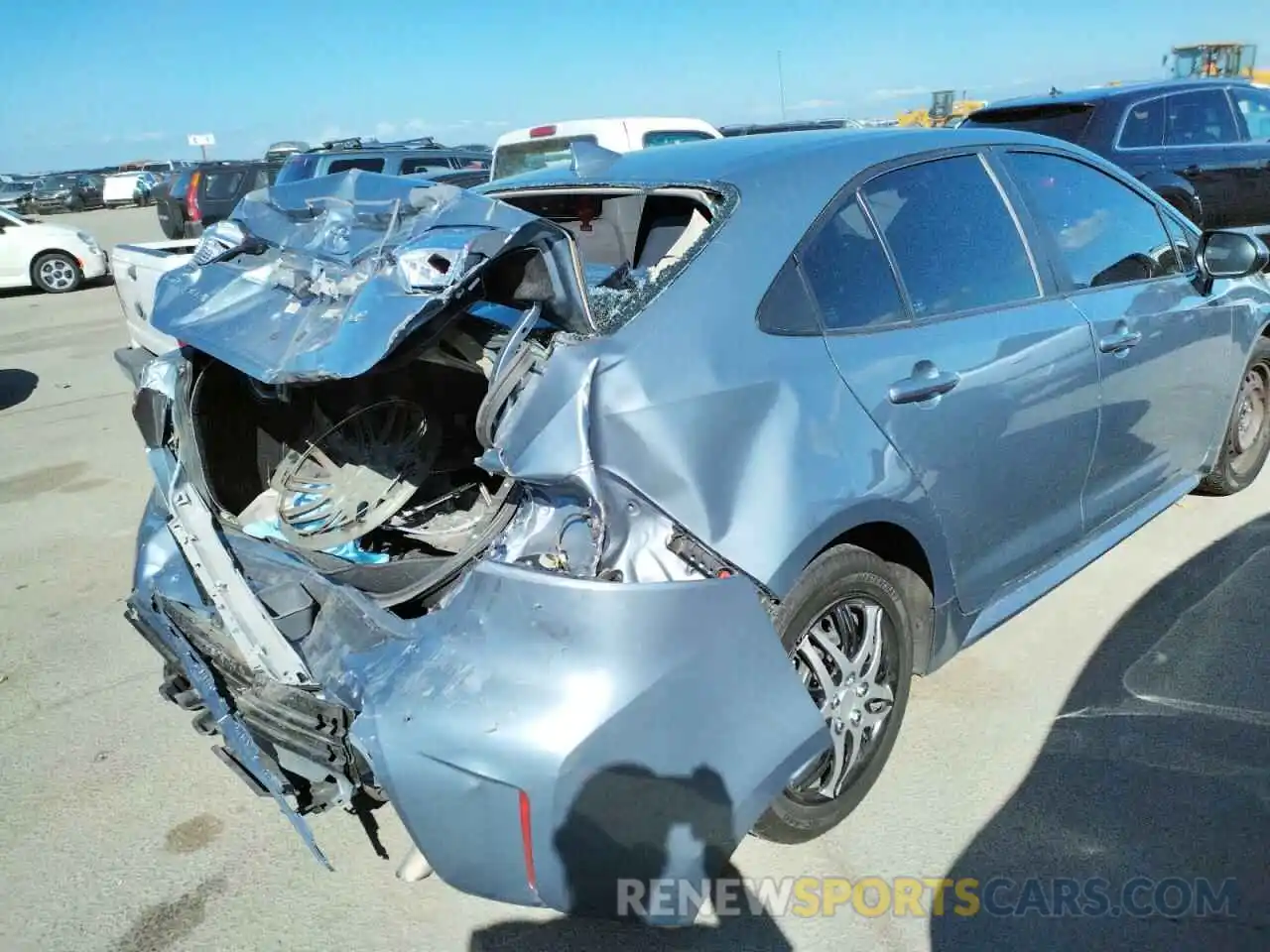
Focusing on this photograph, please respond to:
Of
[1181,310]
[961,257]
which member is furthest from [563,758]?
[1181,310]

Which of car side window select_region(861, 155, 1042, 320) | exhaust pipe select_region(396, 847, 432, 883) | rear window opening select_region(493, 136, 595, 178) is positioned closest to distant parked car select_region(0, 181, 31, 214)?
rear window opening select_region(493, 136, 595, 178)

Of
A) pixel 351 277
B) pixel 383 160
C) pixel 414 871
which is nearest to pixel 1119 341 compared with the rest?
pixel 351 277

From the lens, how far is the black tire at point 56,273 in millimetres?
14664

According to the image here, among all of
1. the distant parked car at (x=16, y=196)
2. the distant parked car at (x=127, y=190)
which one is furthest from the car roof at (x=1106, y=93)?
the distant parked car at (x=127, y=190)

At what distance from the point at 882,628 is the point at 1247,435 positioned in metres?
3.31

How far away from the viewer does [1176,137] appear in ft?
26.2

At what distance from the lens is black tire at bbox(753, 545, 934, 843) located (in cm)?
224

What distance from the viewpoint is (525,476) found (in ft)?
6.40

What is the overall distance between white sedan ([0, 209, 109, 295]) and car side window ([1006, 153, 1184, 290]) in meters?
15.5

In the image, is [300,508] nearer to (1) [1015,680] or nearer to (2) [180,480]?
→ (2) [180,480]

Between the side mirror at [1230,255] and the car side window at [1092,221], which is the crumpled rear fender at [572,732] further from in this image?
the side mirror at [1230,255]

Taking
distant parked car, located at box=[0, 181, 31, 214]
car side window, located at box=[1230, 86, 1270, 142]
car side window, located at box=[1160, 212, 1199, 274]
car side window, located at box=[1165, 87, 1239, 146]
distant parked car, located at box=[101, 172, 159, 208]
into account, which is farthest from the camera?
distant parked car, located at box=[101, 172, 159, 208]

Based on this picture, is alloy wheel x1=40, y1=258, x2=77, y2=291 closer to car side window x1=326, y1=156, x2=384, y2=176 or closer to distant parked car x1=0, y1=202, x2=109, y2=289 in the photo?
distant parked car x1=0, y1=202, x2=109, y2=289

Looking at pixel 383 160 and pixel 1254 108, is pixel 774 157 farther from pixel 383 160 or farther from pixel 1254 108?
pixel 383 160
